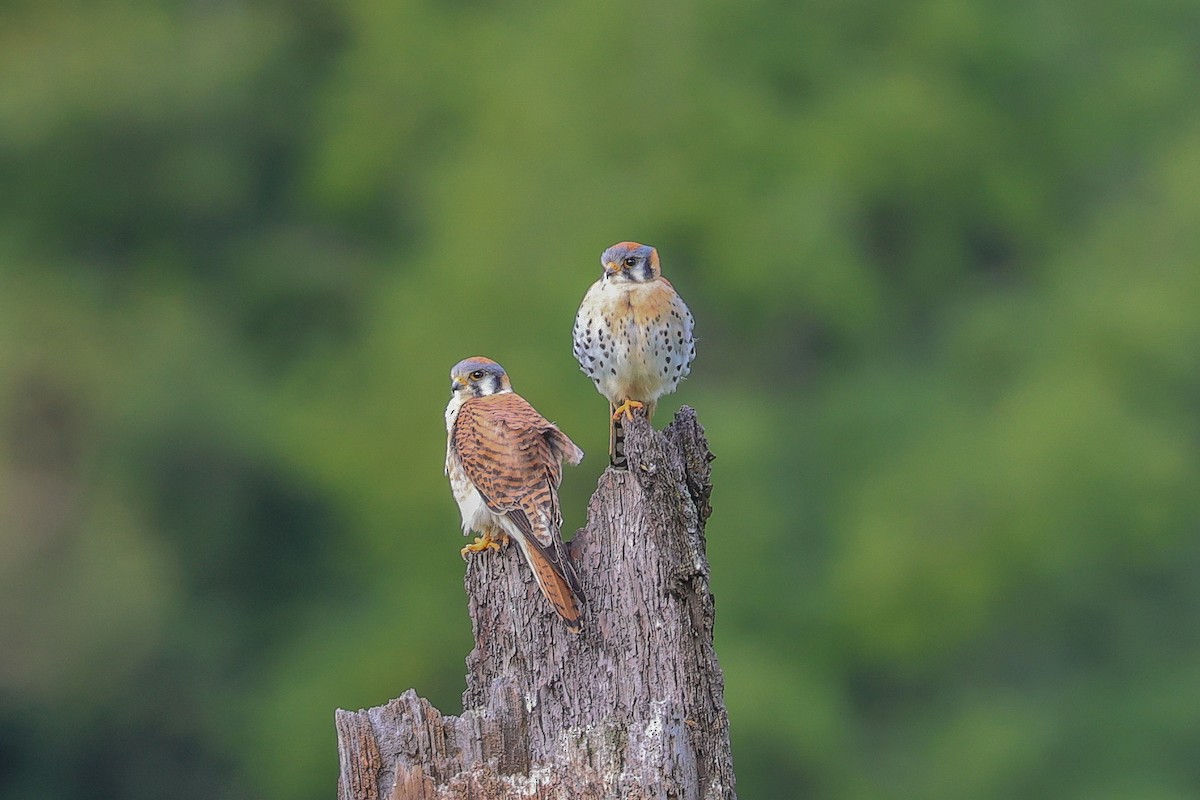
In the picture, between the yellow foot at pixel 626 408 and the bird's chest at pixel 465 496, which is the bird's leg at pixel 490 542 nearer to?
the bird's chest at pixel 465 496

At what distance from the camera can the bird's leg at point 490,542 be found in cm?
379

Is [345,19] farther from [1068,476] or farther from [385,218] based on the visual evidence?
[1068,476]

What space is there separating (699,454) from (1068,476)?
23.8 feet

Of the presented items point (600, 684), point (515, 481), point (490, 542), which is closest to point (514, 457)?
point (515, 481)

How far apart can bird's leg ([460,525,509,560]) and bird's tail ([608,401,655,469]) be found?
265 mm

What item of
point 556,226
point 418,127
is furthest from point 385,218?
point 556,226

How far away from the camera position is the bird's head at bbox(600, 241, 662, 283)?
4.63 metres

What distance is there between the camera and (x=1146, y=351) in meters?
11.1

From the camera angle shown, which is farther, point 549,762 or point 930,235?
point 930,235

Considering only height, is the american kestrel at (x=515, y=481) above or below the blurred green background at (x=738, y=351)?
below

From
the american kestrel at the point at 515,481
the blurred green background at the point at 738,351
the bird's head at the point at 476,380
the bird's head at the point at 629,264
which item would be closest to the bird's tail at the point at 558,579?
the american kestrel at the point at 515,481

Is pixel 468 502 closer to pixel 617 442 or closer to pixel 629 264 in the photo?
pixel 617 442

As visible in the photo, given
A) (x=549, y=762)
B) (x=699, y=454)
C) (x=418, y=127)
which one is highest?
(x=418, y=127)

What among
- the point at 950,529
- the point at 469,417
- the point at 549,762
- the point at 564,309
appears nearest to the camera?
the point at 549,762
